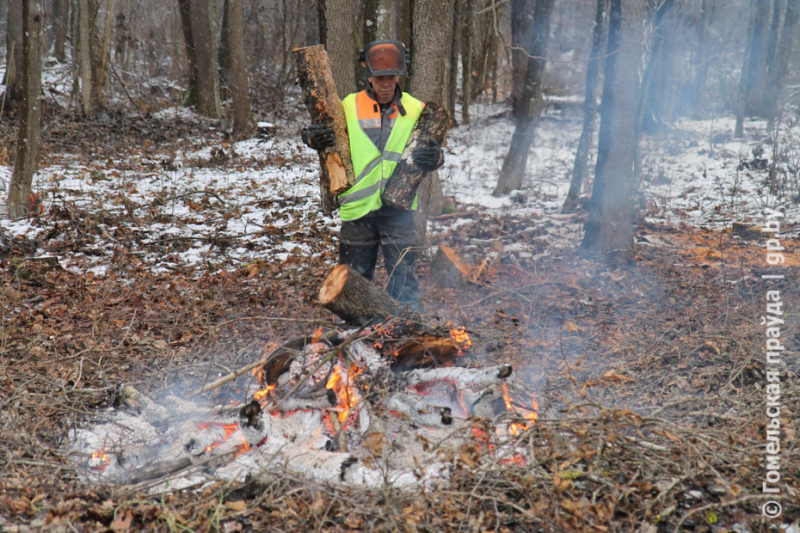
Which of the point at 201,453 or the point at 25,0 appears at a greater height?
the point at 25,0

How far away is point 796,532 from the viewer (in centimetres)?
256

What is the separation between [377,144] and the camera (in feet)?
15.2

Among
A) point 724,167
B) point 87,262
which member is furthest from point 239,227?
point 724,167

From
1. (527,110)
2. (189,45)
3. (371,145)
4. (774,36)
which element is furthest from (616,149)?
(189,45)

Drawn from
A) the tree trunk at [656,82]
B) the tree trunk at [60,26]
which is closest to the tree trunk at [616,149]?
the tree trunk at [656,82]

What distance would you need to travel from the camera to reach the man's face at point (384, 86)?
4492 millimetres

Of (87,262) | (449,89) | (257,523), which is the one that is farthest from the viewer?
(449,89)

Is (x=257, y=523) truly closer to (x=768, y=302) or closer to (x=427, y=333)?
(x=427, y=333)

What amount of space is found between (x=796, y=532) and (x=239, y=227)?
7.13 meters

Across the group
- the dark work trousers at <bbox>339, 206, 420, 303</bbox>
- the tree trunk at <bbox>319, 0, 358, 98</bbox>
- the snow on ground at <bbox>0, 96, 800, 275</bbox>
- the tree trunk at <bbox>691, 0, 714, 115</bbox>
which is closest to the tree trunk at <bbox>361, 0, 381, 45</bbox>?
the tree trunk at <bbox>319, 0, 358, 98</bbox>

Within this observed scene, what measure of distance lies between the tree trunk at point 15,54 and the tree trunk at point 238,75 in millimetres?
4567

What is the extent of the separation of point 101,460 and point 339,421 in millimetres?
1361

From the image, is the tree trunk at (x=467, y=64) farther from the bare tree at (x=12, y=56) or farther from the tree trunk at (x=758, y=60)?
the bare tree at (x=12, y=56)

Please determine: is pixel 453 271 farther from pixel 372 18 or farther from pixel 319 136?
pixel 372 18
